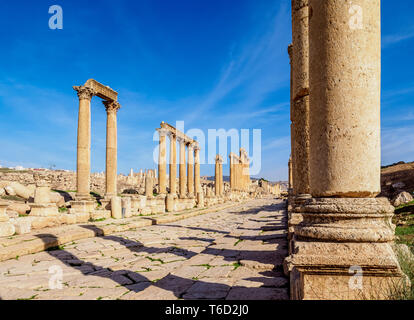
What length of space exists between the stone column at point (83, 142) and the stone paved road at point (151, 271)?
7563 millimetres

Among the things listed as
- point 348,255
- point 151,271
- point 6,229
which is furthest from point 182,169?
point 348,255

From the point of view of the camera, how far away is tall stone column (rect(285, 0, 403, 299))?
8.45ft

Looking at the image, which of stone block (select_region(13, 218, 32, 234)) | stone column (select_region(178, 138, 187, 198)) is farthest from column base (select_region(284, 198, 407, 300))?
stone column (select_region(178, 138, 187, 198))

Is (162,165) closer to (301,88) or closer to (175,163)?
(175,163)

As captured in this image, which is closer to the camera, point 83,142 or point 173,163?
point 83,142

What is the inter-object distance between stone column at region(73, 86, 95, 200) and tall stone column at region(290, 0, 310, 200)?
11558mm

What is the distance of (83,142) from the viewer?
49.7 ft

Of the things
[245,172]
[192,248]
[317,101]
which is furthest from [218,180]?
[317,101]

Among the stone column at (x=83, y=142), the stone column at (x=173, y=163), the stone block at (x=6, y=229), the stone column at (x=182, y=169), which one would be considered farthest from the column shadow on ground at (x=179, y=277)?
the stone column at (x=182, y=169)

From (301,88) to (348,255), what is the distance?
4422 mm

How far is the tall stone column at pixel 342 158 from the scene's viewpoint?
8.45 ft

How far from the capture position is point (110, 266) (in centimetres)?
591

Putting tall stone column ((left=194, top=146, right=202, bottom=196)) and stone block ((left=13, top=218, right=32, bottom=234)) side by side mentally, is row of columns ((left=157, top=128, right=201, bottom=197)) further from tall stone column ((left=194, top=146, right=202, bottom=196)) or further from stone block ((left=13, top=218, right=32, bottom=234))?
stone block ((left=13, top=218, right=32, bottom=234))
